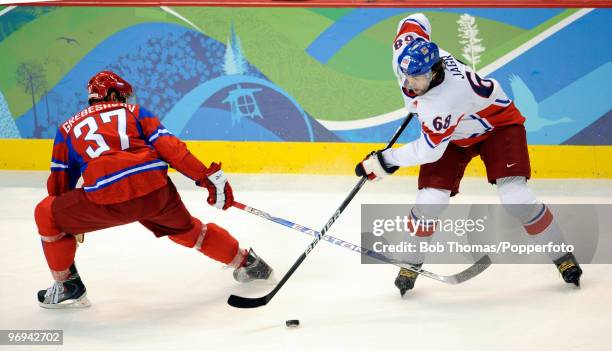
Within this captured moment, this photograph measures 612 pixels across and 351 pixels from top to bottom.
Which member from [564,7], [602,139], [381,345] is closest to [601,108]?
[602,139]

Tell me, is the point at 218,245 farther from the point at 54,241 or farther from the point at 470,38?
the point at 470,38

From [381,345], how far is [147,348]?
29.8 inches

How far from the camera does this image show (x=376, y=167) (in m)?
3.19

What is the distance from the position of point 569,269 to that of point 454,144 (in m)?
0.63

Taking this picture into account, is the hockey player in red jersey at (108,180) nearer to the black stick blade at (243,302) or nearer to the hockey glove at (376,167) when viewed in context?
the black stick blade at (243,302)

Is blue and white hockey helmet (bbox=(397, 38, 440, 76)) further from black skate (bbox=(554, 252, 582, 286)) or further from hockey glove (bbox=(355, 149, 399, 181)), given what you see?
black skate (bbox=(554, 252, 582, 286))

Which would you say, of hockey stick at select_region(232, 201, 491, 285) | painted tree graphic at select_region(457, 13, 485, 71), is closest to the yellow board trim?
painted tree graphic at select_region(457, 13, 485, 71)

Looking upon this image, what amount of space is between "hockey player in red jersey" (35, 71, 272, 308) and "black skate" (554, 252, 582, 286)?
4.18 ft

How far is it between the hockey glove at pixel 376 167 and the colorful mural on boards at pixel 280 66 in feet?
6.74

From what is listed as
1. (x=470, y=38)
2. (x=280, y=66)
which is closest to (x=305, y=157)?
(x=280, y=66)

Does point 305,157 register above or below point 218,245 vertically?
below

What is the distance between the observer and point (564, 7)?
5.06 metres

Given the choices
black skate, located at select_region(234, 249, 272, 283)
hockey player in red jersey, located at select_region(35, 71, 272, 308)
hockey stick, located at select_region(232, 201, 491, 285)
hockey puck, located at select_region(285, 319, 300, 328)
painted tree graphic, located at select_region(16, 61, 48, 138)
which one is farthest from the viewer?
painted tree graphic, located at select_region(16, 61, 48, 138)

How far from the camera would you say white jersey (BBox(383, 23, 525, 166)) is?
3035 mm
